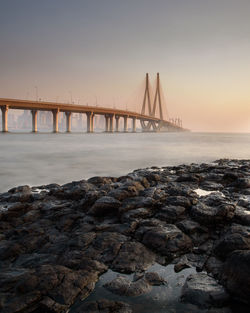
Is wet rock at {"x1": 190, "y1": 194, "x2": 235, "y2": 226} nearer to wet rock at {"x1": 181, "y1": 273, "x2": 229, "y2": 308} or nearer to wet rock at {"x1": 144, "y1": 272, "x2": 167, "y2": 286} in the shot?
wet rock at {"x1": 181, "y1": 273, "x2": 229, "y2": 308}

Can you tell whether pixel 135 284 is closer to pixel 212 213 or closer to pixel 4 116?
pixel 212 213

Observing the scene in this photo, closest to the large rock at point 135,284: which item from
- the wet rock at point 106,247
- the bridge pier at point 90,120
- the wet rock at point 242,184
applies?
the wet rock at point 106,247

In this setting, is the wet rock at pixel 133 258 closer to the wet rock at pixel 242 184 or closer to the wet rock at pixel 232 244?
the wet rock at pixel 232 244

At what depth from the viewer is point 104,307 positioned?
2262mm

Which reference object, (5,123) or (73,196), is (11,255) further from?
(5,123)

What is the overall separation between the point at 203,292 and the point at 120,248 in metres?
1.21

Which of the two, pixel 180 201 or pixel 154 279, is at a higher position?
pixel 180 201

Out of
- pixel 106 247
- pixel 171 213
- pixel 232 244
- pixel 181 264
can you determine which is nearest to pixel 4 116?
pixel 171 213

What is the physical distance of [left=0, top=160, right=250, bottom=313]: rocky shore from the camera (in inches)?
93.8

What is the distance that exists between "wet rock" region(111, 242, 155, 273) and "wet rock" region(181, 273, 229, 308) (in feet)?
1.89

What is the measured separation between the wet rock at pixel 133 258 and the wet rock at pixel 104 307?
0.61m

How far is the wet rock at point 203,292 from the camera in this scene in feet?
7.77

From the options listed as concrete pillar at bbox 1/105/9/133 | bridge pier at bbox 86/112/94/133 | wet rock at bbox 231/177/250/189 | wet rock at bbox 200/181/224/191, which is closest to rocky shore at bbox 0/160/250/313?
wet rock at bbox 231/177/250/189

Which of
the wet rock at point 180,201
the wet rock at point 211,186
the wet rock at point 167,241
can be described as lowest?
the wet rock at point 167,241
